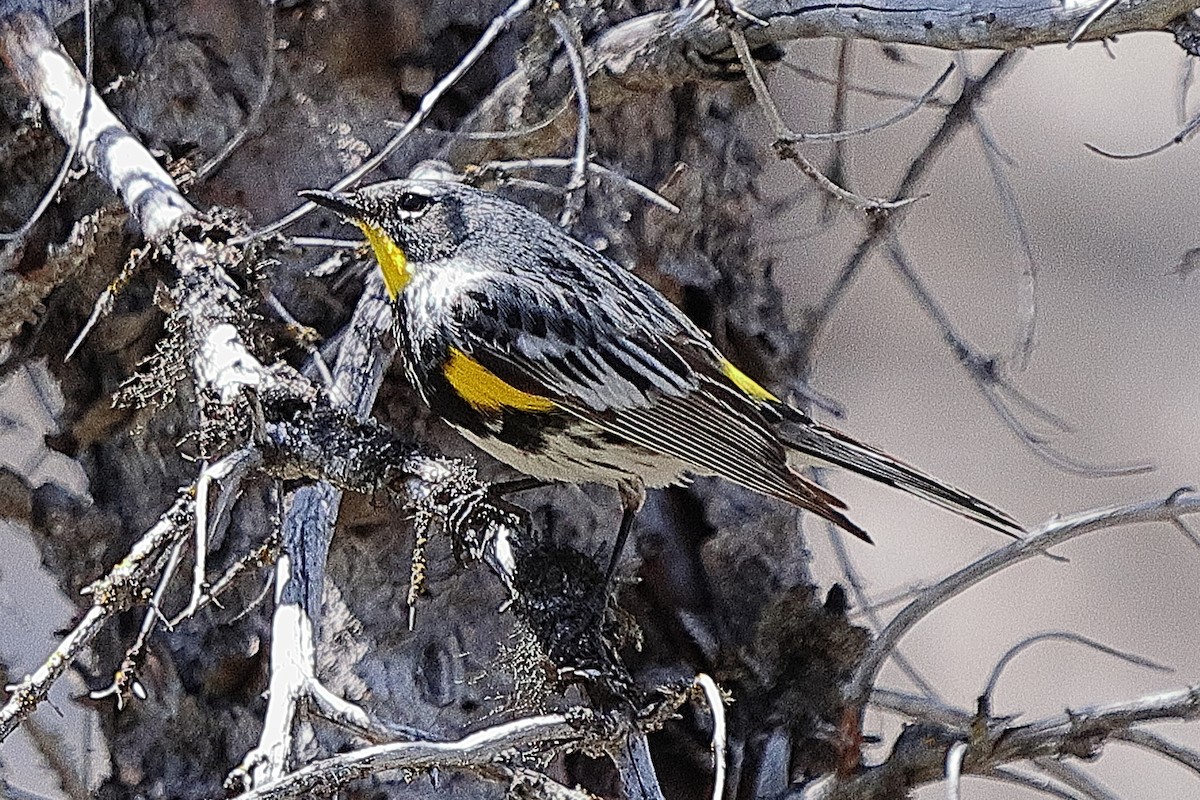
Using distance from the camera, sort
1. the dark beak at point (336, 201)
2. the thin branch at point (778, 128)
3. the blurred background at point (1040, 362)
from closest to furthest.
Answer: the thin branch at point (778, 128), the dark beak at point (336, 201), the blurred background at point (1040, 362)

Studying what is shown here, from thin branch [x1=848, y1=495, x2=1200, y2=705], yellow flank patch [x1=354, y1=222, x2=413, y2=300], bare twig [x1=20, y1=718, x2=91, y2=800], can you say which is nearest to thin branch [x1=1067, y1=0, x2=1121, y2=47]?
thin branch [x1=848, y1=495, x2=1200, y2=705]

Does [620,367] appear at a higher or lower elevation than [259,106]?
lower

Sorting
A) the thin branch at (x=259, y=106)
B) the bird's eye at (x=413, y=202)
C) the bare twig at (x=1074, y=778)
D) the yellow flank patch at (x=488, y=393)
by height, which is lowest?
the bare twig at (x=1074, y=778)

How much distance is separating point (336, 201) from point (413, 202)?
192 mm

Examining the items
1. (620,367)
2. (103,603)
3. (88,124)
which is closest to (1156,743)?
→ (620,367)

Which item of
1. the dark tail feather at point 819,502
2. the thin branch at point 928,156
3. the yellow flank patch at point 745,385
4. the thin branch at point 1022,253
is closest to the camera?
the dark tail feather at point 819,502

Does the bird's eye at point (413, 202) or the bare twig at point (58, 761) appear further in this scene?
the bare twig at point (58, 761)

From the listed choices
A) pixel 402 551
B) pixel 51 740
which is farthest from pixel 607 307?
pixel 51 740

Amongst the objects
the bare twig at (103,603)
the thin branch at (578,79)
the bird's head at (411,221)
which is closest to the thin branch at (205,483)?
the bare twig at (103,603)

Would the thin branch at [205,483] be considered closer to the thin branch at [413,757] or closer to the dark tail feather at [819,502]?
the thin branch at [413,757]

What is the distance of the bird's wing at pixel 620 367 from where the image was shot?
2877mm

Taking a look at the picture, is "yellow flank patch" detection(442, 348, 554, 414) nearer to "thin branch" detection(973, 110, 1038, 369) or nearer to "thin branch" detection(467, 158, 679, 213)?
"thin branch" detection(467, 158, 679, 213)

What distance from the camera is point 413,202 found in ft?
10.0

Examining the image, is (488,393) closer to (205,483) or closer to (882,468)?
(205,483)
